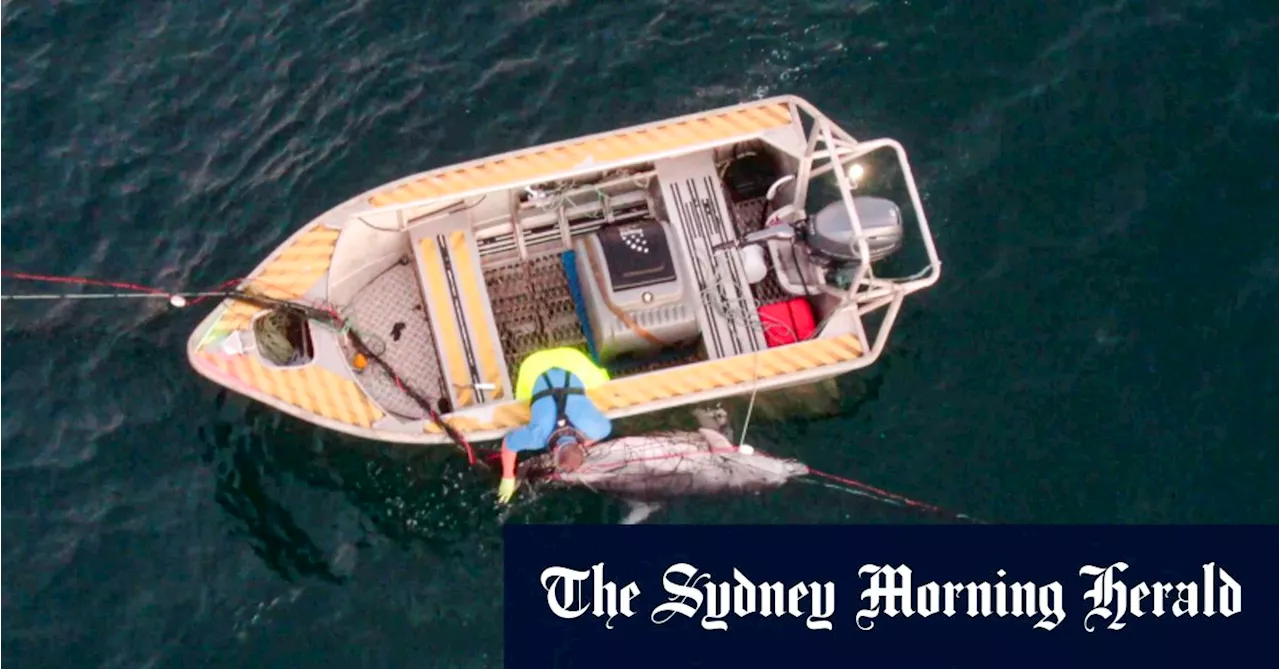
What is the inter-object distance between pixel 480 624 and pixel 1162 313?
42.5 ft

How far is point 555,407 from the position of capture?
16.8m

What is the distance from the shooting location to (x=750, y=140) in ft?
66.4

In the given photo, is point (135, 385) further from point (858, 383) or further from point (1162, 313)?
point (1162, 313)

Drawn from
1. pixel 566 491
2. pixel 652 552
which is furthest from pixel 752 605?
pixel 566 491

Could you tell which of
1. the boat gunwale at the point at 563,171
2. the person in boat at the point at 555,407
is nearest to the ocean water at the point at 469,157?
the person in boat at the point at 555,407

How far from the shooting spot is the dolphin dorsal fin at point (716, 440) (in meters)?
18.5

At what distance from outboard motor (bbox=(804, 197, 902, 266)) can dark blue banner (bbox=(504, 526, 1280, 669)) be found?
459 cm

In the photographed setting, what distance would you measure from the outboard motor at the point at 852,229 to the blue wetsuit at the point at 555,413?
4873mm

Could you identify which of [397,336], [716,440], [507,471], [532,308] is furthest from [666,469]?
[397,336]

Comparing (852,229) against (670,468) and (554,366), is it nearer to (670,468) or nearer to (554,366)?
(670,468)

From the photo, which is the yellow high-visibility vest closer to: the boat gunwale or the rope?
the rope

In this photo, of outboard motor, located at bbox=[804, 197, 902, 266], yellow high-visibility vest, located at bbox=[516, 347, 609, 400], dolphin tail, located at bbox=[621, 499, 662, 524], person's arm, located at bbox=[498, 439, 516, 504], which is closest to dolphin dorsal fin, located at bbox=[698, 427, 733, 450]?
dolphin tail, located at bbox=[621, 499, 662, 524]

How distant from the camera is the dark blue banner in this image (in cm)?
1753

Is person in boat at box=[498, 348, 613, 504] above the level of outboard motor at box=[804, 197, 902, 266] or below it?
below
